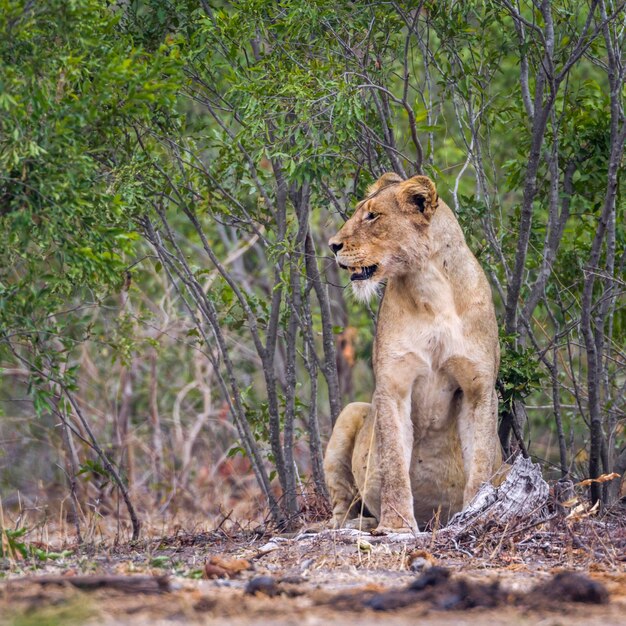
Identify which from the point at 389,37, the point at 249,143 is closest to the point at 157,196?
the point at 249,143

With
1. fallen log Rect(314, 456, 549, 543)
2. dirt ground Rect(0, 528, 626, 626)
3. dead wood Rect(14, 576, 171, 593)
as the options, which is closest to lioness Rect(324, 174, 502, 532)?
fallen log Rect(314, 456, 549, 543)

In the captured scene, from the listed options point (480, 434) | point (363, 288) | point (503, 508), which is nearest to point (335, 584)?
point (503, 508)

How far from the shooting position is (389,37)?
746cm

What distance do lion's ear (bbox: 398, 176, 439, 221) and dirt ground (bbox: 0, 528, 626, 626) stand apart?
1.99 meters

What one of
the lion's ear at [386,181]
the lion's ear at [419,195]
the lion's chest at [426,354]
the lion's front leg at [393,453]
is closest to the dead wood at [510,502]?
the lion's front leg at [393,453]

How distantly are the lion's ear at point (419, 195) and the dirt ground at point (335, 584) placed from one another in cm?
199

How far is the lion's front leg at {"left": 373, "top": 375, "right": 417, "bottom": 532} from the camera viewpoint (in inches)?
254

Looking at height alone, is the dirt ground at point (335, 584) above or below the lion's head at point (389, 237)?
below

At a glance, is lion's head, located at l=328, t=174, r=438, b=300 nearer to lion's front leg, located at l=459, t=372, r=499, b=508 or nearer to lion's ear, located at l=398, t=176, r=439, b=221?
lion's ear, located at l=398, t=176, r=439, b=221

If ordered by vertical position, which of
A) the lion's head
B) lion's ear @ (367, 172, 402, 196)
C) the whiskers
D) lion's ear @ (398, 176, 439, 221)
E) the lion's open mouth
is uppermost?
lion's ear @ (367, 172, 402, 196)

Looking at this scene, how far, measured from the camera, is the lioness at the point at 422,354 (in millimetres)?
6469

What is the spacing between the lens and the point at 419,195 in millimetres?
6613

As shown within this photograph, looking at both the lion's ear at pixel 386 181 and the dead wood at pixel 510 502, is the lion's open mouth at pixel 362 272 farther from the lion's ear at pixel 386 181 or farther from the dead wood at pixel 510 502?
the dead wood at pixel 510 502

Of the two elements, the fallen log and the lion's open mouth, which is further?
the lion's open mouth
